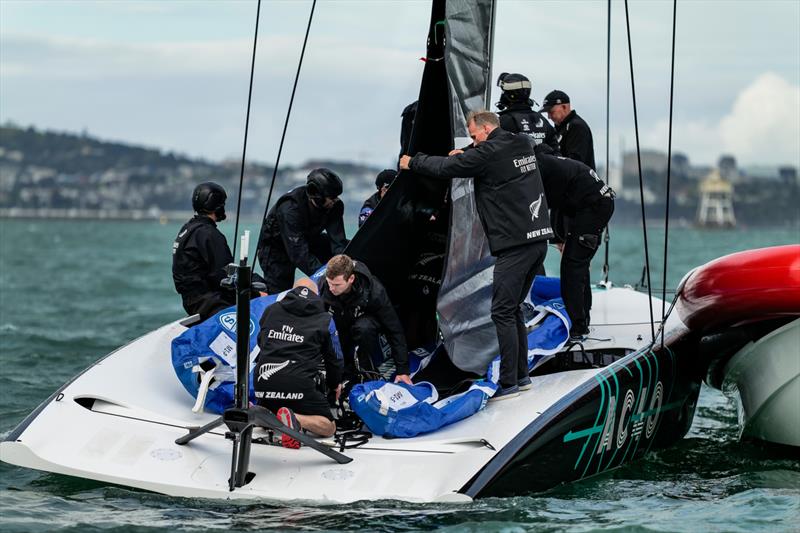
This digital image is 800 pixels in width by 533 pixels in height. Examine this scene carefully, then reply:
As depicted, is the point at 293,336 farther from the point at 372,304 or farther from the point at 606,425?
the point at 606,425

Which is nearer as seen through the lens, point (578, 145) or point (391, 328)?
point (391, 328)

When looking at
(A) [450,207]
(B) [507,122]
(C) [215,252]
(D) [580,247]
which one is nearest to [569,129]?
(B) [507,122]

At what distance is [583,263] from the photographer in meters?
7.28

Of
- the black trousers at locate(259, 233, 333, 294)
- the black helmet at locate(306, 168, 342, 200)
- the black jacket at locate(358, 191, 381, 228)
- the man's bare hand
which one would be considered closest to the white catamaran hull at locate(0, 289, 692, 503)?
the man's bare hand

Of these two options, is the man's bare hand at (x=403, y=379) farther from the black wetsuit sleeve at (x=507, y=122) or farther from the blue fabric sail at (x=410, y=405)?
the black wetsuit sleeve at (x=507, y=122)

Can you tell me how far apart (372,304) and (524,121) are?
1735 millimetres

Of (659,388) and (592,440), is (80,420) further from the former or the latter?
(659,388)

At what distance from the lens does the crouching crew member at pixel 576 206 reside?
715 centimetres

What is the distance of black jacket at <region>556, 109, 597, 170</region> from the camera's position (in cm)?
795

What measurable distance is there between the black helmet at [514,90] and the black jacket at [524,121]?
32 millimetres

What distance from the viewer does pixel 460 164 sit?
6215 millimetres

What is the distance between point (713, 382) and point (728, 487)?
141 centimetres

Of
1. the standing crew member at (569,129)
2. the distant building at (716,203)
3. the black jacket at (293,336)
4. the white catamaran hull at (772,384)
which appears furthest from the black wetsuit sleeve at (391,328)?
the distant building at (716,203)

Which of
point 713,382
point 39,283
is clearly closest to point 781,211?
point 39,283
